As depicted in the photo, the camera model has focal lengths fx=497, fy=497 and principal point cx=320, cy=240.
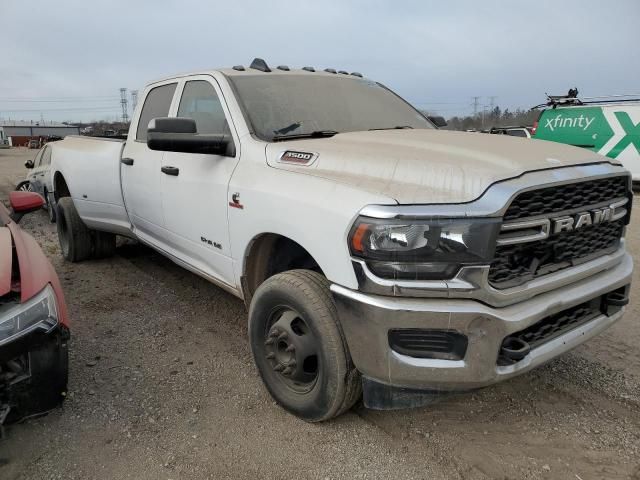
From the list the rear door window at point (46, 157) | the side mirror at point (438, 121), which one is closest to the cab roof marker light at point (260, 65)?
the side mirror at point (438, 121)

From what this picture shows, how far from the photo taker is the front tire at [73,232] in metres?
5.61

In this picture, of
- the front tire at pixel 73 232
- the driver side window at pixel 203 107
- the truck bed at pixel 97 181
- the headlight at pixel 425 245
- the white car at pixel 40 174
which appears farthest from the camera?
the white car at pixel 40 174

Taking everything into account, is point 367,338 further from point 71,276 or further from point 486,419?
point 71,276

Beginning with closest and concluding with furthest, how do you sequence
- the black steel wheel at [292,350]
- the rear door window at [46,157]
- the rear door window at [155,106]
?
the black steel wheel at [292,350]
the rear door window at [155,106]
the rear door window at [46,157]

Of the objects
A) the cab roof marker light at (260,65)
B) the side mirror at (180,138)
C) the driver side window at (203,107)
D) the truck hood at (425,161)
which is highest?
the cab roof marker light at (260,65)

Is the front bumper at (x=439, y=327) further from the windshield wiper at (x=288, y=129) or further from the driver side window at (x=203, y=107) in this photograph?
the driver side window at (x=203, y=107)

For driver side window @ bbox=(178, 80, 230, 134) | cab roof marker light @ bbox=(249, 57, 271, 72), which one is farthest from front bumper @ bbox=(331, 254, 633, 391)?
cab roof marker light @ bbox=(249, 57, 271, 72)

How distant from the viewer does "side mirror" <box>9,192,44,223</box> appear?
325cm

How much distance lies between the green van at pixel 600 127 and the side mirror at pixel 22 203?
11.8m

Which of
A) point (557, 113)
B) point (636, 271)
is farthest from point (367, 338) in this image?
point (557, 113)

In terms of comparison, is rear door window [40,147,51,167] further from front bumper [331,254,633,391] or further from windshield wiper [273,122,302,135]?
front bumper [331,254,633,391]

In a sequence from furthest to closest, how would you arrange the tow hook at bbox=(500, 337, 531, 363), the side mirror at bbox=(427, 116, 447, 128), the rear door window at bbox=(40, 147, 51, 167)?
the rear door window at bbox=(40, 147, 51, 167) → the side mirror at bbox=(427, 116, 447, 128) → the tow hook at bbox=(500, 337, 531, 363)

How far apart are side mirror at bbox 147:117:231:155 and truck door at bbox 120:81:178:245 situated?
0.89 m

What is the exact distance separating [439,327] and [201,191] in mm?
1950
